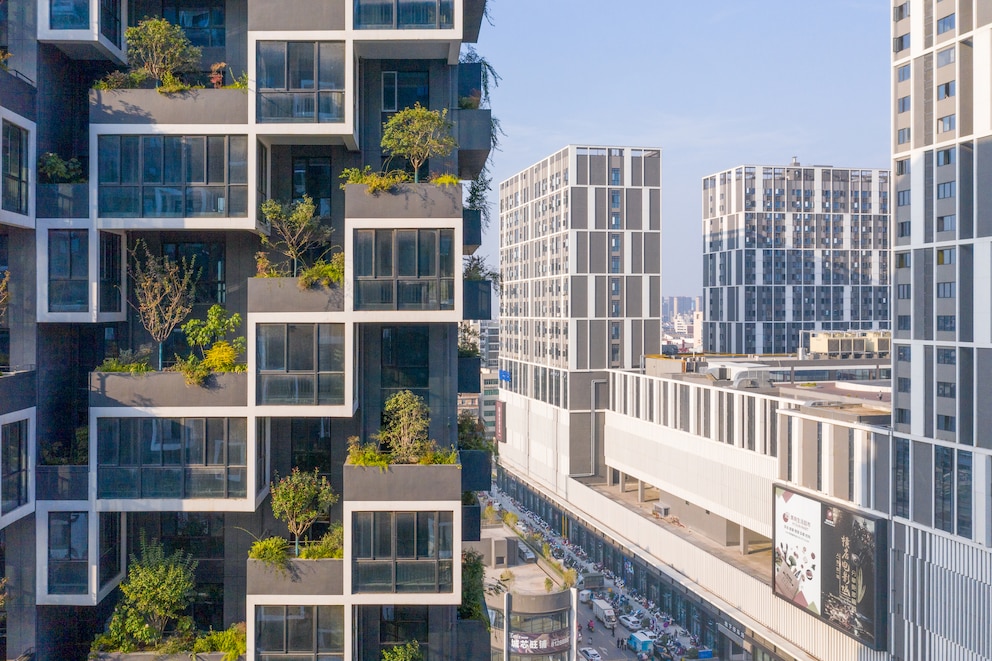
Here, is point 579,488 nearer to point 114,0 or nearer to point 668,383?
point 668,383

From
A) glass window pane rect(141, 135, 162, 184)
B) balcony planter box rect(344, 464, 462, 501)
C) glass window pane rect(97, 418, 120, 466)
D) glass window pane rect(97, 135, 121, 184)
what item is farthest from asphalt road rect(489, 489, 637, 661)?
glass window pane rect(97, 135, 121, 184)

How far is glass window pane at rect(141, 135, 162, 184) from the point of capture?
14.2 metres

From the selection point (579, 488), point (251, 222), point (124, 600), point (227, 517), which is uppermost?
point (251, 222)

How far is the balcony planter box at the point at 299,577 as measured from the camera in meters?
13.7

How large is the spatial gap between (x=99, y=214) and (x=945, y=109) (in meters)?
31.5

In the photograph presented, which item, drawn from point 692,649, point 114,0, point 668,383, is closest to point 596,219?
point 668,383

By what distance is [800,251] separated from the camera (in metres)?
109

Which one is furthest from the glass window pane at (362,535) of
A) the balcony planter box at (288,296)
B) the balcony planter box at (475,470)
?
the balcony planter box at (288,296)

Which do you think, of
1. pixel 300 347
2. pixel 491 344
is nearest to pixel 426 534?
pixel 300 347

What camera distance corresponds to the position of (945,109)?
3272 cm

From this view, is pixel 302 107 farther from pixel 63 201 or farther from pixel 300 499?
pixel 300 499

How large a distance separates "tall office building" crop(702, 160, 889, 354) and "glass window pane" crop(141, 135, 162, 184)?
100601 mm

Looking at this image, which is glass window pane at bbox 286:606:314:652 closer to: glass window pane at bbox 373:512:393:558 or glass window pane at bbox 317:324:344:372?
glass window pane at bbox 373:512:393:558

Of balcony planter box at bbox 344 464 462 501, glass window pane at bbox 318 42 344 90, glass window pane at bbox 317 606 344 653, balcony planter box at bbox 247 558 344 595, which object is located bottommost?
glass window pane at bbox 317 606 344 653
